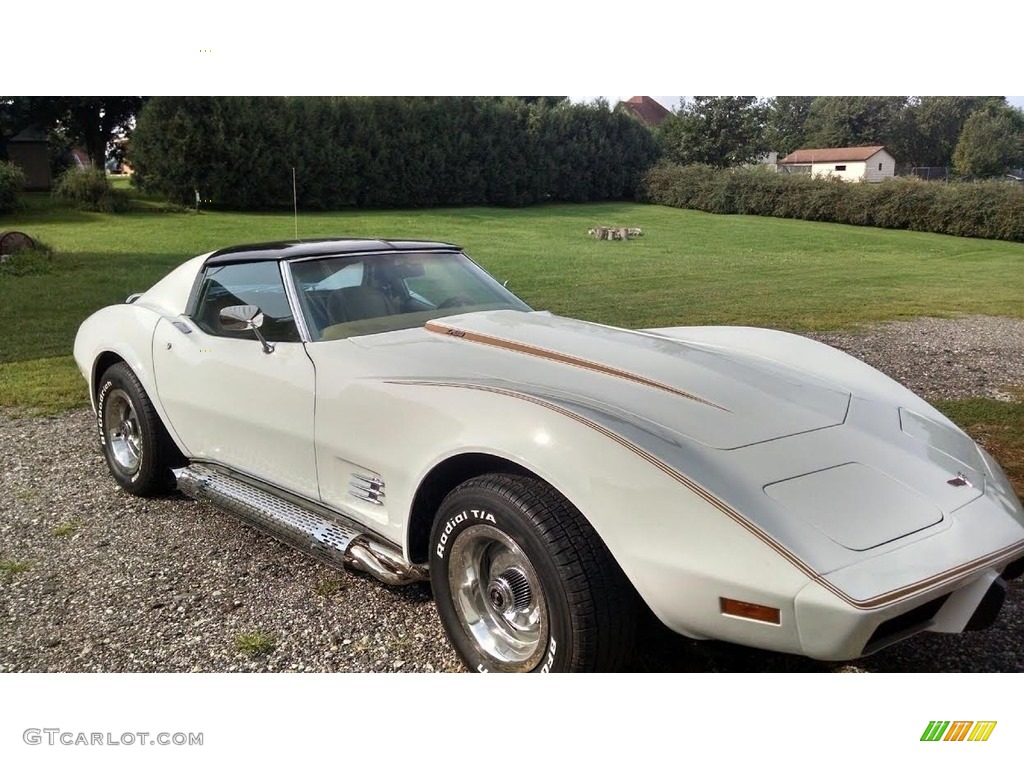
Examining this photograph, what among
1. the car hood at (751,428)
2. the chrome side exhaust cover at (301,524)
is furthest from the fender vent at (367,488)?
the car hood at (751,428)

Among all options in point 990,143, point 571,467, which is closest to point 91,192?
point 571,467

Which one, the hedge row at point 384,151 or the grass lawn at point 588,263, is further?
the grass lawn at point 588,263

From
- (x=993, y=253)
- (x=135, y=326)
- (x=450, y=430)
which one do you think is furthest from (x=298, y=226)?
(x=993, y=253)

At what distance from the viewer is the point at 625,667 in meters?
2.04

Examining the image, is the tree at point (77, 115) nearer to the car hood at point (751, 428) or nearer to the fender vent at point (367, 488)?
the car hood at point (751, 428)

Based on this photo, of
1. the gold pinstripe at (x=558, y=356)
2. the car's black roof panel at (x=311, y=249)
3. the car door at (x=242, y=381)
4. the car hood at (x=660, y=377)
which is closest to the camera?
the car hood at (x=660, y=377)

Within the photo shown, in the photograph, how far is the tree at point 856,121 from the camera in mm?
3092

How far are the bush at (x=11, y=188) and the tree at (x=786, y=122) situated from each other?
12.4 feet

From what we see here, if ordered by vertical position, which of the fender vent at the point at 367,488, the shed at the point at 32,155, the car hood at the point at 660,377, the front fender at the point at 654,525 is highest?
the shed at the point at 32,155

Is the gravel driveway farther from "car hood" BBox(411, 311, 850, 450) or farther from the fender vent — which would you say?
"car hood" BBox(411, 311, 850, 450)

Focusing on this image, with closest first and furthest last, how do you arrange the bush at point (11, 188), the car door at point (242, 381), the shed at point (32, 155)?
the car door at point (242, 381), the shed at point (32, 155), the bush at point (11, 188)

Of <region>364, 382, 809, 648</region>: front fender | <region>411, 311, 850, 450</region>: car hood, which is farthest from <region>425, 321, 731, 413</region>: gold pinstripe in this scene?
<region>364, 382, 809, 648</region>: front fender

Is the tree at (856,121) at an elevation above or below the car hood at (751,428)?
above

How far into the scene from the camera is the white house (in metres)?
3.76
